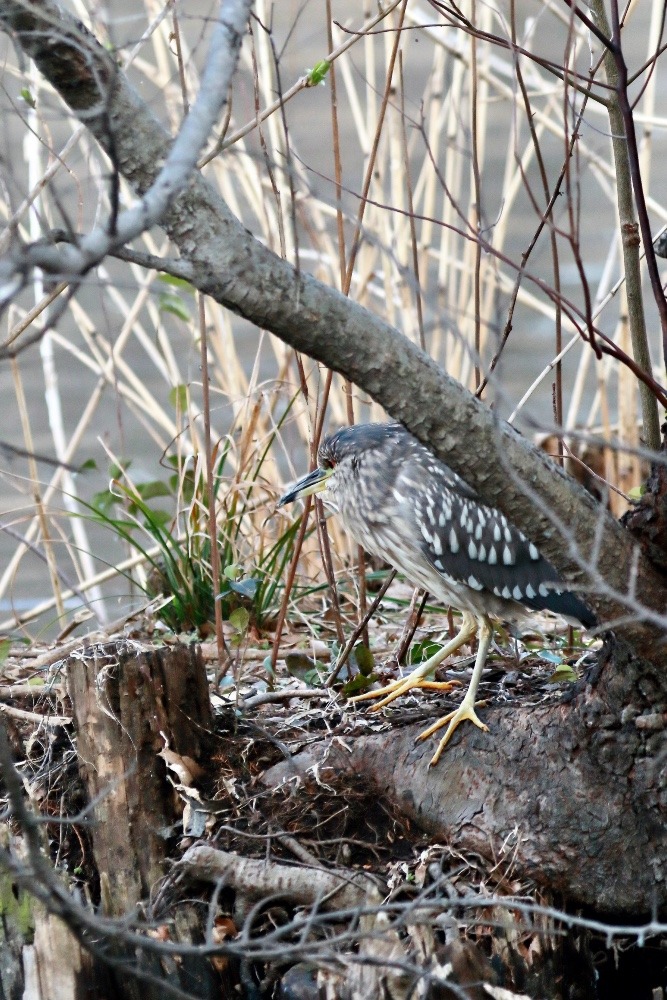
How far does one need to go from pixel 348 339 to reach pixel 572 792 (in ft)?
3.38

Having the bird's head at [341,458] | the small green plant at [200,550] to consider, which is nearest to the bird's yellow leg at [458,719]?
the bird's head at [341,458]

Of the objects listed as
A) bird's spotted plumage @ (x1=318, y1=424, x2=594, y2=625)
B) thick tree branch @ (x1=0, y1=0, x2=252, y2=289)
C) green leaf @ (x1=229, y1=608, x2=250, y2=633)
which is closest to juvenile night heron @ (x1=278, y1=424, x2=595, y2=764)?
bird's spotted plumage @ (x1=318, y1=424, x2=594, y2=625)

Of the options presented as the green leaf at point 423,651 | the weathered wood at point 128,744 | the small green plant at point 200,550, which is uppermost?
the small green plant at point 200,550

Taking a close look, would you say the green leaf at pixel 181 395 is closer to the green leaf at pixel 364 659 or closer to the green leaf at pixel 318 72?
the green leaf at pixel 364 659

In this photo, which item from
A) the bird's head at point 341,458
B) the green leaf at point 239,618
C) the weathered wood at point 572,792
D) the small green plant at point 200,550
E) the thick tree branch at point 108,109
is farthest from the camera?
the small green plant at point 200,550

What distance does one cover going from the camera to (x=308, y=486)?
2896 mm

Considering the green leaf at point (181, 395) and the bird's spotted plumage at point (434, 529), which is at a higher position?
the green leaf at point (181, 395)

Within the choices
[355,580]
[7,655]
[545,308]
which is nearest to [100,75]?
[7,655]

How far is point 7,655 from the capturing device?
300 centimetres

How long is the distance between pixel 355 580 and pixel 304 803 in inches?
54.7

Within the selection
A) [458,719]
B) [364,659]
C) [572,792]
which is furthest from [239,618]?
[572,792]

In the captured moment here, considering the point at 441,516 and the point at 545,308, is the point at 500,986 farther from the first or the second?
the point at 545,308

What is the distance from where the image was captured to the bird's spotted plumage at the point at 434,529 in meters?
2.56

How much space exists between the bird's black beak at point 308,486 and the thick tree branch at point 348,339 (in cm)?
113
